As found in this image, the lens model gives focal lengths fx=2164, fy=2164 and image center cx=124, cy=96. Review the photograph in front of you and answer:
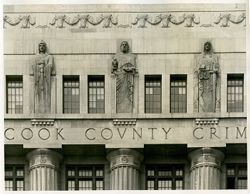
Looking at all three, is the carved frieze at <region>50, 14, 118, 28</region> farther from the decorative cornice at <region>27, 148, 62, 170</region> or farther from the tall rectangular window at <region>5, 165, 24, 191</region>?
the tall rectangular window at <region>5, 165, 24, 191</region>

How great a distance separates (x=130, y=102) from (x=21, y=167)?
16.4ft

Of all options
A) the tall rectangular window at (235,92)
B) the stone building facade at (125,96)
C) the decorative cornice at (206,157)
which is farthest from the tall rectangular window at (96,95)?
the tall rectangular window at (235,92)

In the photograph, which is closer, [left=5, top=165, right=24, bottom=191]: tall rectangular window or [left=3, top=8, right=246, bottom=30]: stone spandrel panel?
[left=5, top=165, right=24, bottom=191]: tall rectangular window

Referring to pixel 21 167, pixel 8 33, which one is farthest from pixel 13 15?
pixel 21 167

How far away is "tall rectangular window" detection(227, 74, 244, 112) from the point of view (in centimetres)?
8338

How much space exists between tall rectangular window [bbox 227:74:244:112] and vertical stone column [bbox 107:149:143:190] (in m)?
4.03

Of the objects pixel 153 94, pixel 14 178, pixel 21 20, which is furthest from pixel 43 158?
pixel 21 20

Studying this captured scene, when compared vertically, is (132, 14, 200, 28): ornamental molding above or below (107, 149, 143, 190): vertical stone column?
above

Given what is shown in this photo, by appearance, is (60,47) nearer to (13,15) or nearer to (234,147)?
(13,15)

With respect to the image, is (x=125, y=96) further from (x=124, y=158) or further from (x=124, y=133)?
(x=124, y=158)

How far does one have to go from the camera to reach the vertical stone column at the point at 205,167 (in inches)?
3273

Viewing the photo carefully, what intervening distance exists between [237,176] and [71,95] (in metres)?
7.15

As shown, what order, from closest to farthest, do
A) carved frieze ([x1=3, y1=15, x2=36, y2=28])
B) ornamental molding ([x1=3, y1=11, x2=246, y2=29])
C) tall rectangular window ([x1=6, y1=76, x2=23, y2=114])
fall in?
tall rectangular window ([x1=6, y1=76, x2=23, y2=114]) < ornamental molding ([x1=3, y1=11, x2=246, y2=29]) < carved frieze ([x1=3, y1=15, x2=36, y2=28])

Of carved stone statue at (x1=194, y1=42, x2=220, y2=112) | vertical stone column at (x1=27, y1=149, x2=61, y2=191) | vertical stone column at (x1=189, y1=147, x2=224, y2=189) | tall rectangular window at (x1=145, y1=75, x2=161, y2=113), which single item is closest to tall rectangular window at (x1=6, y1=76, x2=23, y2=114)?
vertical stone column at (x1=27, y1=149, x2=61, y2=191)
